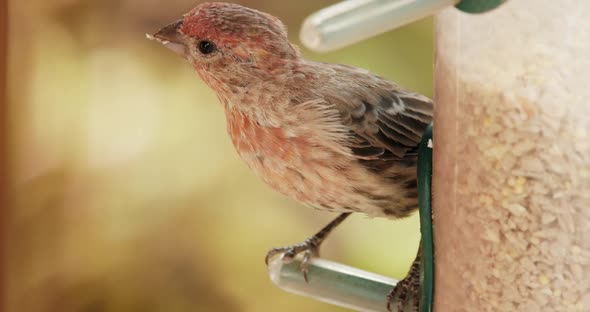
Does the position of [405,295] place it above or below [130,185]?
above

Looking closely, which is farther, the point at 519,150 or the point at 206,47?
the point at 206,47

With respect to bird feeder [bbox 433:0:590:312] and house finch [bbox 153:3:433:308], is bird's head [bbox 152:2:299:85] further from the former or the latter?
bird feeder [bbox 433:0:590:312]

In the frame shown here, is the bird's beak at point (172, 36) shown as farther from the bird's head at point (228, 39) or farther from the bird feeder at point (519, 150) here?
the bird feeder at point (519, 150)

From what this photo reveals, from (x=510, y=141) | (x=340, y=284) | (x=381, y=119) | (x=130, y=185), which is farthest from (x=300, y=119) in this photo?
(x=130, y=185)

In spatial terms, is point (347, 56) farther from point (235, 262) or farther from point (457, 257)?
point (457, 257)

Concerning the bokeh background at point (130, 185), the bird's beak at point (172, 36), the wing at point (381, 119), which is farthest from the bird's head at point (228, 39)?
the bokeh background at point (130, 185)

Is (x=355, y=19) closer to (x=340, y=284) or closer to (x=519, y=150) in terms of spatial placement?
(x=519, y=150)
